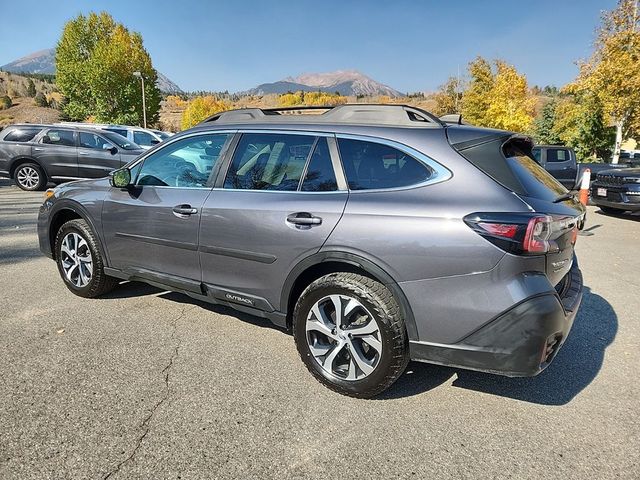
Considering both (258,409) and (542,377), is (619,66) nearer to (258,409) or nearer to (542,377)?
(542,377)

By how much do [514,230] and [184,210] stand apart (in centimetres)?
233

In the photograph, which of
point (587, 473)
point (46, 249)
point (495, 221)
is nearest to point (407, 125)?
point (495, 221)

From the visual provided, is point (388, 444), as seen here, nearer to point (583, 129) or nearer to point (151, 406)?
point (151, 406)

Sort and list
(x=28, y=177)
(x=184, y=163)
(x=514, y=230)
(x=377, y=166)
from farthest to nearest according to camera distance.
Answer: (x=28, y=177), (x=184, y=163), (x=377, y=166), (x=514, y=230)

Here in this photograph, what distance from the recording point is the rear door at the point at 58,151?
37.3 feet

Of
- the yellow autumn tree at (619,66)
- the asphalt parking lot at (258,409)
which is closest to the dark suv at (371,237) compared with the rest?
the asphalt parking lot at (258,409)

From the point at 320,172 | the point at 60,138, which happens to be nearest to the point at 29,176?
the point at 60,138

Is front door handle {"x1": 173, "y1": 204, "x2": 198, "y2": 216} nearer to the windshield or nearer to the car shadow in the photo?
the car shadow

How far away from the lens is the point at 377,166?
106 inches

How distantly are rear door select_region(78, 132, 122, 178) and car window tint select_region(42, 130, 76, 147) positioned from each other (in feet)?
0.83

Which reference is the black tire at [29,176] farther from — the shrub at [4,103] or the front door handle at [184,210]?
the shrub at [4,103]

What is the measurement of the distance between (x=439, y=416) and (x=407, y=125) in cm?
180

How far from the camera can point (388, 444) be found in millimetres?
2312

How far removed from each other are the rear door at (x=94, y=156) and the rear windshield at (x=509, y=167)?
10.8m
